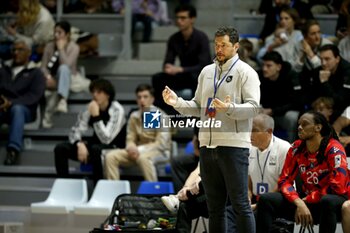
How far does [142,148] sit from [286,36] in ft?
6.89

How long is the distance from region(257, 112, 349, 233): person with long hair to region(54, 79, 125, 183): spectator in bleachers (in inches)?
116

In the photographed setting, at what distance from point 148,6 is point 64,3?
1.15 m

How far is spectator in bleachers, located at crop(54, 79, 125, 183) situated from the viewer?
29.8ft

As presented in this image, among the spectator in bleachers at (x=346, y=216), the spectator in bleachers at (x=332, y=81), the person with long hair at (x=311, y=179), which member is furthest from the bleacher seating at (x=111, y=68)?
the spectator in bleachers at (x=346, y=216)

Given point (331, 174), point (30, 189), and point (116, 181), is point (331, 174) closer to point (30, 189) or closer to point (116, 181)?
point (116, 181)

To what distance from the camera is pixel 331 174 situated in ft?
20.8

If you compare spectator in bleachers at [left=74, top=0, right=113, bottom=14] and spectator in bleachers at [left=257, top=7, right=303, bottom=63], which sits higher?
spectator in bleachers at [left=74, top=0, right=113, bottom=14]

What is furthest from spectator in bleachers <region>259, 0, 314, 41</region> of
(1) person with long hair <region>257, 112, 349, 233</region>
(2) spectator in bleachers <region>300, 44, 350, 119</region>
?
(1) person with long hair <region>257, 112, 349, 233</region>

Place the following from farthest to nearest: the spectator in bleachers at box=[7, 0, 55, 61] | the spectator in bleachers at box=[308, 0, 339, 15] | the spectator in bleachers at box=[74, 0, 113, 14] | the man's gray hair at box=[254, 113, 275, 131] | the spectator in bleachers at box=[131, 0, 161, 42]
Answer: the spectator in bleachers at box=[74, 0, 113, 14]
the spectator in bleachers at box=[131, 0, 161, 42]
the spectator in bleachers at box=[7, 0, 55, 61]
the spectator in bleachers at box=[308, 0, 339, 15]
the man's gray hair at box=[254, 113, 275, 131]

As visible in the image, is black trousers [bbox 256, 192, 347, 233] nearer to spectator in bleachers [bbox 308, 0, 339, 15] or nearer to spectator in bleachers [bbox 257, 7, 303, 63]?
spectator in bleachers [bbox 257, 7, 303, 63]

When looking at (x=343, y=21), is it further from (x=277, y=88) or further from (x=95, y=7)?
(x=95, y=7)

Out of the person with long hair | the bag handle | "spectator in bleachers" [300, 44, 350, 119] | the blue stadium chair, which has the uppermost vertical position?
"spectator in bleachers" [300, 44, 350, 119]

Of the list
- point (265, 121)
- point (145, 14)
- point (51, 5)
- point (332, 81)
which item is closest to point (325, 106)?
point (332, 81)

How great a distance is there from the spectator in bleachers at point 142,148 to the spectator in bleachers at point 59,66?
1.42 m
